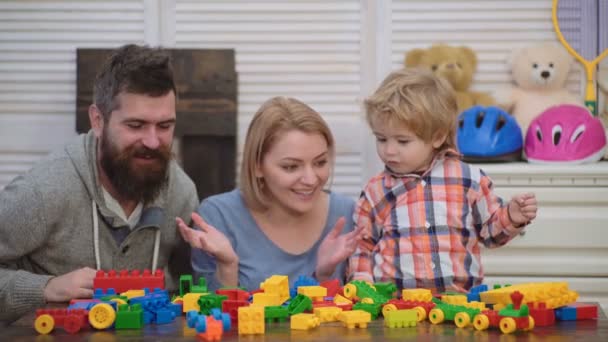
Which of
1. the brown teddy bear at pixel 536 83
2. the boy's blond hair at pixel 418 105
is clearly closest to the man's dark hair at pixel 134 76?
the boy's blond hair at pixel 418 105

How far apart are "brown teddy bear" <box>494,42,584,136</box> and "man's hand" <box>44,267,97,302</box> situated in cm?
217

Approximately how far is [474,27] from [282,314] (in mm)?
2471

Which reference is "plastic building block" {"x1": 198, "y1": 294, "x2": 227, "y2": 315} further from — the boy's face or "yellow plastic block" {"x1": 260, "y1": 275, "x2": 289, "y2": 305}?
the boy's face

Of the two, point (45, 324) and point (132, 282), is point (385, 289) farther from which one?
point (45, 324)

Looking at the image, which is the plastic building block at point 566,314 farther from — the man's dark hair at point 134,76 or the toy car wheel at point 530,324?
the man's dark hair at point 134,76

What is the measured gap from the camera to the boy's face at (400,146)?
7.37ft

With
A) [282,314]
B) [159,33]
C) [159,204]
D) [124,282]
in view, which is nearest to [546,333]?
[282,314]

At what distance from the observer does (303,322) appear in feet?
5.27

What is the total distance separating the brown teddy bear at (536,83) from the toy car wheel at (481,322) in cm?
221

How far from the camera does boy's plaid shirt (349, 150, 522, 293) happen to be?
224 centimetres

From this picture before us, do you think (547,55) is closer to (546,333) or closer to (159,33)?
(159,33)

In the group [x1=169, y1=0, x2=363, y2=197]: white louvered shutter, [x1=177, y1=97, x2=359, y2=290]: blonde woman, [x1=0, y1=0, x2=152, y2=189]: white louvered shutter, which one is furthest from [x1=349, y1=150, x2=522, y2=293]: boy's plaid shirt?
[x1=0, y1=0, x2=152, y2=189]: white louvered shutter

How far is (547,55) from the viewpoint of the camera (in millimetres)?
3723

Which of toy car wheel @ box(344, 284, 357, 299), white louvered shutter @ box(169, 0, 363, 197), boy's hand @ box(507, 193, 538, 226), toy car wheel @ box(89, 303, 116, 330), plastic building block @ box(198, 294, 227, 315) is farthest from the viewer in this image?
white louvered shutter @ box(169, 0, 363, 197)
